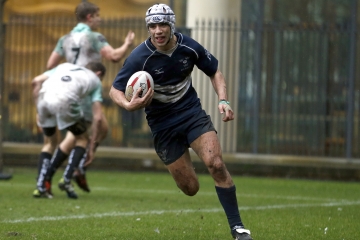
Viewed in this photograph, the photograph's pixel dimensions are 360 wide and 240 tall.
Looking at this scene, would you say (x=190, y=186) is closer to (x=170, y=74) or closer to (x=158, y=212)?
(x=170, y=74)

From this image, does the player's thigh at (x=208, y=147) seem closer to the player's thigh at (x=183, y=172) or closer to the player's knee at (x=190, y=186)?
the player's thigh at (x=183, y=172)

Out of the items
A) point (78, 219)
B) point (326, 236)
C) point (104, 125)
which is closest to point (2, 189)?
point (104, 125)

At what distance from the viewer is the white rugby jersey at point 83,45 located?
38.5 ft

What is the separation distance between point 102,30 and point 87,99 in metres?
5.48

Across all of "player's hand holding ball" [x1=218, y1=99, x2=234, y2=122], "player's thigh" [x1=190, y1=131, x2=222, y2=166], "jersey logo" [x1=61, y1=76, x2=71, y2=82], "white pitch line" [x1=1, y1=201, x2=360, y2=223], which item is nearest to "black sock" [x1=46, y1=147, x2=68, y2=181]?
"jersey logo" [x1=61, y1=76, x2=71, y2=82]

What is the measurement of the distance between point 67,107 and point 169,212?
2038 mm

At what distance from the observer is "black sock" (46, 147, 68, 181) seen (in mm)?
11023

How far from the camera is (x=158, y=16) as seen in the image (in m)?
7.31

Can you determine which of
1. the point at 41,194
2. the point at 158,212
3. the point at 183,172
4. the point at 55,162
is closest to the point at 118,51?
the point at 55,162

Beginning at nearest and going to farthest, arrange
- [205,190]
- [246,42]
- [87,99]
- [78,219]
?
[78,219] → [87,99] → [205,190] → [246,42]

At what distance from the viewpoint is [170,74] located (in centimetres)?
766

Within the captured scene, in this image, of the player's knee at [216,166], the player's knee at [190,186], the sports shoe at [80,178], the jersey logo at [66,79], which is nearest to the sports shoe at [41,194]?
the sports shoe at [80,178]

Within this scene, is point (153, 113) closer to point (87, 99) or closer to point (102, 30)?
point (87, 99)

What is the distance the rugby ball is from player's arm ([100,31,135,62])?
12.8 feet
